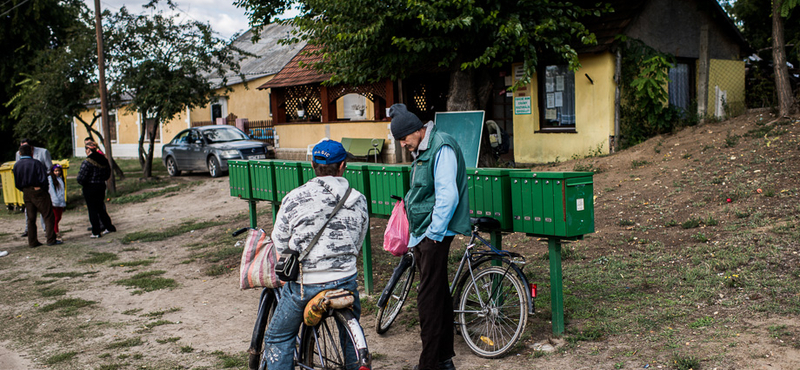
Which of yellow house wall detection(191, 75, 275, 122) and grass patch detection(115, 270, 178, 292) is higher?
yellow house wall detection(191, 75, 275, 122)

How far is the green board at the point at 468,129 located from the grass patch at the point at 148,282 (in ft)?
17.6

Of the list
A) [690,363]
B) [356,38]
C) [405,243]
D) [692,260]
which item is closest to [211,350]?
[405,243]

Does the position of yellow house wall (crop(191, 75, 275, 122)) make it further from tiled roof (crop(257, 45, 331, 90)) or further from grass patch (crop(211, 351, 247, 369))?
grass patch (crop(211, 351, 247, 369))

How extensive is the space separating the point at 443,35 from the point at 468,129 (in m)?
2.09

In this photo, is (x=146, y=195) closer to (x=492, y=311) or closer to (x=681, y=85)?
(x=681, y=85)

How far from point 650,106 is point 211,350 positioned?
11071 millimetres

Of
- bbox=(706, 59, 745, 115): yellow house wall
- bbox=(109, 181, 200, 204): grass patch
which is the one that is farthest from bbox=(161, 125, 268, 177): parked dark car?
bbox=(706, 59, 745, 115): yellow house wall

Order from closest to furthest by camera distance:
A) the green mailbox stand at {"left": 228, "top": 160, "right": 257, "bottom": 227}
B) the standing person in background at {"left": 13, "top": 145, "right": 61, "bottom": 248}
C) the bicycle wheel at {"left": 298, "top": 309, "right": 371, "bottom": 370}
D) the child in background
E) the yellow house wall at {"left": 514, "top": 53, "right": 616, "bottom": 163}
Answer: the bicycle wheel at {"left": 298, "top": 309, "right": 371, "bottom": 370} → the green mailbox stand at {"left": 228, "top": 160, "right": 257, "bottom": 227} → the standing person in background at {"left": 13, "top": 145, "right": 61, "bottom": 248} → the child in background → the yellow house wall at {"left": 514, "top": 53, "right": 616, "bottom": 163}

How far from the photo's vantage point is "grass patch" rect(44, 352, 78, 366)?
5.59 m

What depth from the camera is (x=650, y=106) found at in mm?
13742

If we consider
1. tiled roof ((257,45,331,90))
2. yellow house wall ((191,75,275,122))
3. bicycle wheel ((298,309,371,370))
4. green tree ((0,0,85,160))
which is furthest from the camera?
yellow house wall ((191,75,275,122))

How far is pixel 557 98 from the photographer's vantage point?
→ 49.5ft

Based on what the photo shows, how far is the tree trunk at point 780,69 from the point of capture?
11922 mm

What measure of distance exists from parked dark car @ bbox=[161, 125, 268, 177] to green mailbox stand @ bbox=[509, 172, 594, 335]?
14.7 m
